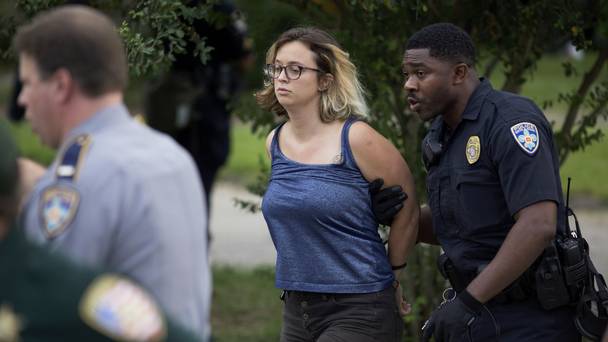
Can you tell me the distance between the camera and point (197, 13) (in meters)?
4.88

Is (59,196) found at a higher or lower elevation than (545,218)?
higher

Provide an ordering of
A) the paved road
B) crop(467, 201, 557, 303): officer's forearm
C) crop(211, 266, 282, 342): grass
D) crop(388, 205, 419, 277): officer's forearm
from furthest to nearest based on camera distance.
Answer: the paved road < crop(211, 266, 282, 342): grass < crop(388, 205, 419, 277): officer's forearm < crop(467, 201, 557, 303): officer's forearm

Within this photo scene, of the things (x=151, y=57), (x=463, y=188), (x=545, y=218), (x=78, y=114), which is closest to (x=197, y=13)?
(x=151, y=57)

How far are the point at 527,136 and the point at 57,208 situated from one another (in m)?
1.80

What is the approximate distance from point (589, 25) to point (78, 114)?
3.28 meters

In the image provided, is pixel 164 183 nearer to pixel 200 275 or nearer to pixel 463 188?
pixel 200 275

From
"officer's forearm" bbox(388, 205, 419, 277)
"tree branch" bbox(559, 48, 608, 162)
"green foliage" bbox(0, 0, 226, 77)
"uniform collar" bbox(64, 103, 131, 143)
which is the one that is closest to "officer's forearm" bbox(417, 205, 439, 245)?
"officer's forearm" bbox(388, 205, 419, 277)

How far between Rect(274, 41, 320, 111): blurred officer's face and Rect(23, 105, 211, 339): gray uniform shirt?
1.67 metres

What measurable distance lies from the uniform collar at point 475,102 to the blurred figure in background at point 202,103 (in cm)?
466

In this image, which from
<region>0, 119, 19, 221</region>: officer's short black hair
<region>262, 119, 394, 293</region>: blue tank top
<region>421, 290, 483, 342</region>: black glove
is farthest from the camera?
<region>262, 119, 394, 293</region>: blue tank top

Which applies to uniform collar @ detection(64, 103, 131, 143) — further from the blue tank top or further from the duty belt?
the duty belt

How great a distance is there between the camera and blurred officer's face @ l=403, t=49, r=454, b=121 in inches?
158

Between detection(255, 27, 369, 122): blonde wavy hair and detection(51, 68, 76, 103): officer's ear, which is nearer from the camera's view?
detection(51, 68, 76, 103): officer's ear

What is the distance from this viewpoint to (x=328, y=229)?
4.18 m
